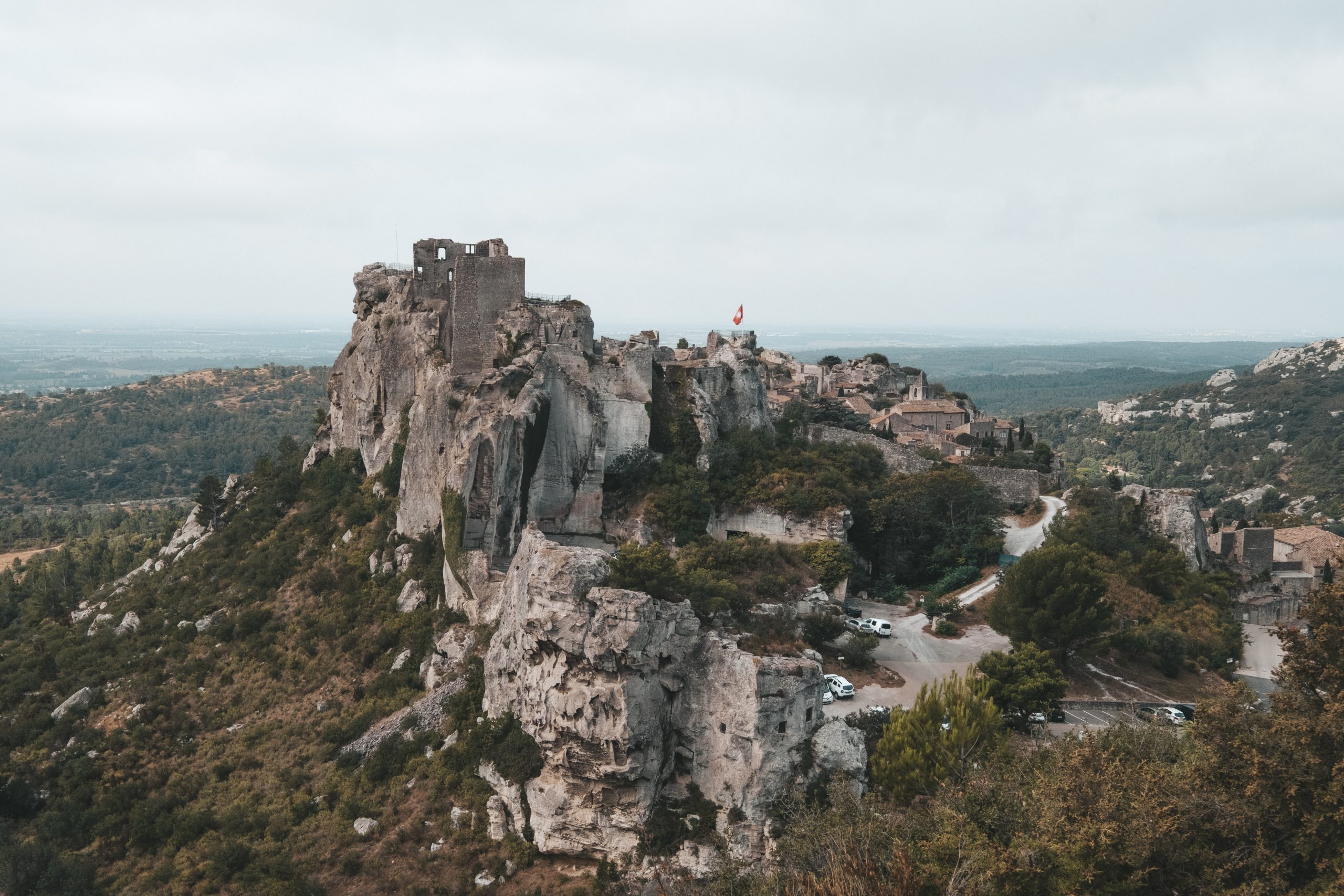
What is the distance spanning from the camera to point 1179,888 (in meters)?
15.7

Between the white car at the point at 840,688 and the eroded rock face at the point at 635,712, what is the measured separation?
489cm

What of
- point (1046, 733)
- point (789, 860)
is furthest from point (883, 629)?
point (789, 860)

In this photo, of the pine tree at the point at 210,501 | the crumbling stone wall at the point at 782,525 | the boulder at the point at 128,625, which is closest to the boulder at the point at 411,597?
the crumbling stone wall at the point at 782,525

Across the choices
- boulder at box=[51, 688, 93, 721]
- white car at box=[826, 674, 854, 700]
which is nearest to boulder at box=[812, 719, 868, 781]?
white car at box=[826, 674, 854, 700]

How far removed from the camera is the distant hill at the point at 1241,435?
296 ft

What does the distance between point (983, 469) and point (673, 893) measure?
3034cm

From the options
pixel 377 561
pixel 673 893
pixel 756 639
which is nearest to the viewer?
pixel 673 893

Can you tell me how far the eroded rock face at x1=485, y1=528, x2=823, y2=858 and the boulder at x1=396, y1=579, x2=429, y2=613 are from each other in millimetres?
10353

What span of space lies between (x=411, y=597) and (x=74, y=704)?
44.6ft

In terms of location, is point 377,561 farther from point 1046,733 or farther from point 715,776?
point 1046,733

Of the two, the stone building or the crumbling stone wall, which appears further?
the stone building

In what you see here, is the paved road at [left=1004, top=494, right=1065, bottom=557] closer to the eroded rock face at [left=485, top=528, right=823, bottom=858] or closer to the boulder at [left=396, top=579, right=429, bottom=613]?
the eroded rock face at [left=485, top=528, right=823, bottom=858]

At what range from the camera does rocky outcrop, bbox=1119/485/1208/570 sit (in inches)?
1626

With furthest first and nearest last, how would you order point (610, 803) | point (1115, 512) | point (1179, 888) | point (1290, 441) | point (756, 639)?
1. point (1290, 441)
2. point (1115, 512)
3. point (756, 639)
4. point (610, 803)
5. point (1179, 888)
